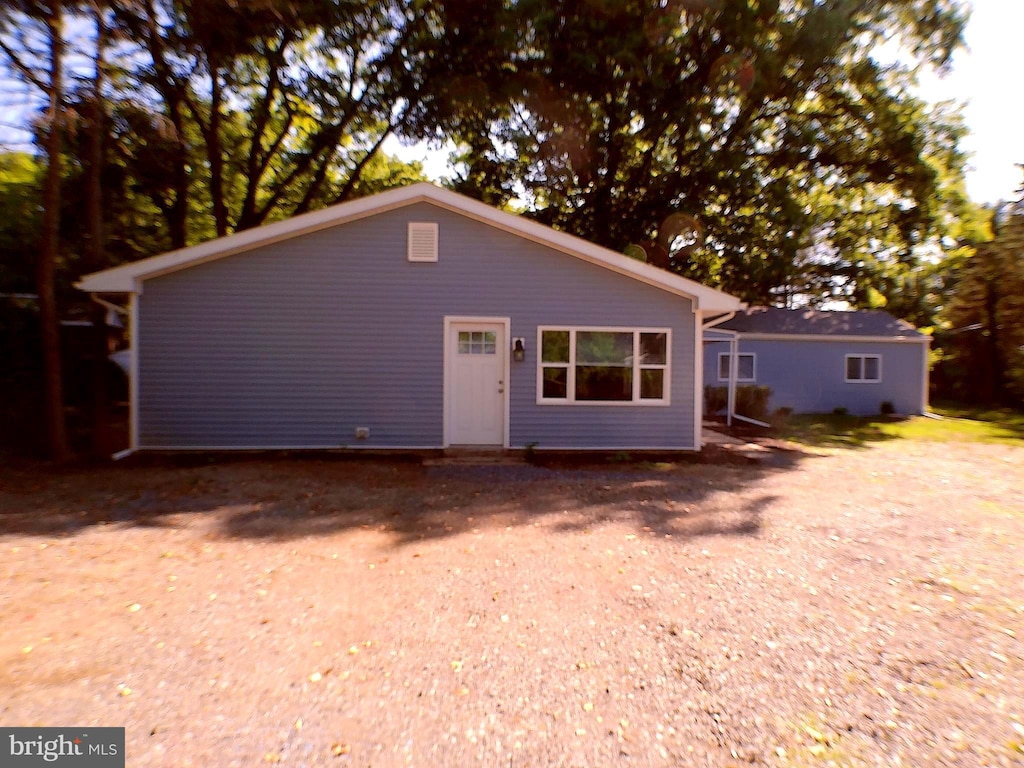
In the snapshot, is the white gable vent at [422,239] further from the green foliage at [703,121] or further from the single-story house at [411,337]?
the green foliage at [703,121]

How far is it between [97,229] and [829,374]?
21.5m

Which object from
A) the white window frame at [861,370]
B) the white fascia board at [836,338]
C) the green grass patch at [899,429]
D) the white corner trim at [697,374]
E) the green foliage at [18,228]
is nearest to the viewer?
the white corner trim at [697,374]

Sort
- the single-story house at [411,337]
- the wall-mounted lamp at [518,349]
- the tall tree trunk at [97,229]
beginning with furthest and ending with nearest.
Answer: the wall-mounted lamp at [518,349], the single-story house at [411,337], the tall tree trunk at [97,229]

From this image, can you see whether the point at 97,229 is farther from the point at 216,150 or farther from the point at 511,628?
the point at 511,628

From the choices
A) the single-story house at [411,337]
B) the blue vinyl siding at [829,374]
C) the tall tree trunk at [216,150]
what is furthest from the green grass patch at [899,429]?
the tall tree trunk at [216,150]

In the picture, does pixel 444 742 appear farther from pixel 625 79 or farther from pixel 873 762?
pixel 625 79

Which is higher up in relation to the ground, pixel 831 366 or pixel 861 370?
pixel 831 366

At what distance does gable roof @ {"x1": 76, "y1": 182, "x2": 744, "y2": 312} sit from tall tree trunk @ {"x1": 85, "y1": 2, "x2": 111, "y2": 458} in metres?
1.82

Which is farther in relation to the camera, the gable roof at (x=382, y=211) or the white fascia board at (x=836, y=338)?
the white fascia board at (x=836, y=338)

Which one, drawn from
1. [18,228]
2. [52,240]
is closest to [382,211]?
[52,240]

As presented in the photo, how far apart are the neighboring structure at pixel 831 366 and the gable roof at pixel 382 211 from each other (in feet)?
38.4

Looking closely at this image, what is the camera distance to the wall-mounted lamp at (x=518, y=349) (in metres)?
11.5

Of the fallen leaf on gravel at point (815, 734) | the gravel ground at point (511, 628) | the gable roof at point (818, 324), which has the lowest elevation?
the fallen leaf on gravel at point (815, 734)

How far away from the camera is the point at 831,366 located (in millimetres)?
23047
